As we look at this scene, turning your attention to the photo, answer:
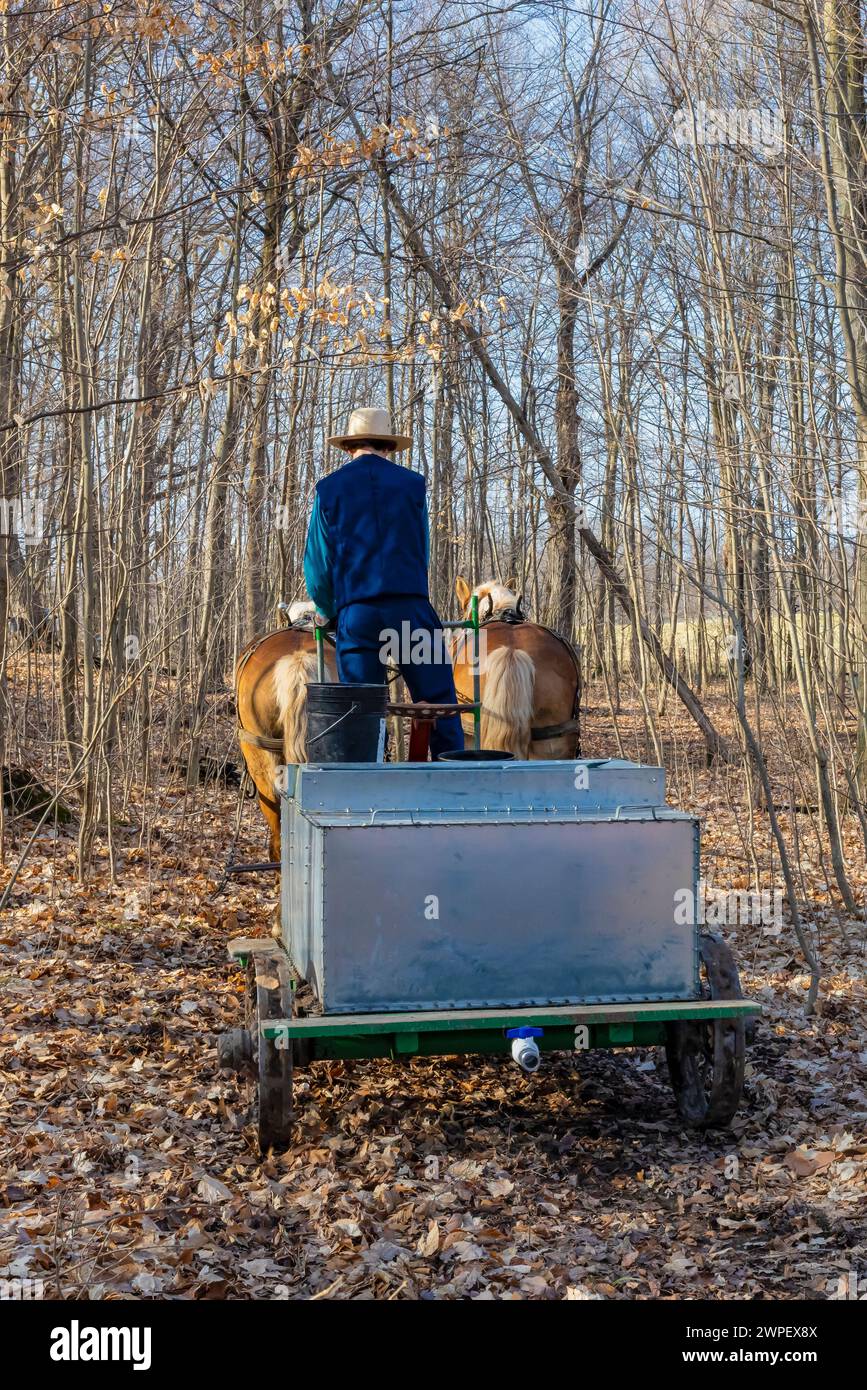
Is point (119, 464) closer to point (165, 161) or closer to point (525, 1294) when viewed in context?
point (165, 161)

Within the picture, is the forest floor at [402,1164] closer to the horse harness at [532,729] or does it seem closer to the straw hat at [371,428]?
the horse harness at [532,729]

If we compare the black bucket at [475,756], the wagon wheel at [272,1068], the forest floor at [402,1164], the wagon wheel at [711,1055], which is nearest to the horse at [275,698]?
the forest floor at [402,1164]

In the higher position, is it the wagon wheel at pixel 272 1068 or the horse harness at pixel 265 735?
the horse harness at pixel 265 735

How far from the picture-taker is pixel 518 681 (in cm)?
767

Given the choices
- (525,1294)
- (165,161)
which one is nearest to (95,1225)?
(525,1294)

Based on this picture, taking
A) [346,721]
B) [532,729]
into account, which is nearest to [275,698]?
[532,729]

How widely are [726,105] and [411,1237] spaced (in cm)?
A: 622

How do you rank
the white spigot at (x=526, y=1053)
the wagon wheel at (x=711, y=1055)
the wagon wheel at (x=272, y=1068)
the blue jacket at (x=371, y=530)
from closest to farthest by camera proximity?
the white spigot at (x=526, y=1053)
the wagon wheel at (x=272, y=1068)
the wagon wheel at (x=711, y=1055)
the blue jacket at (x=371, y=530)

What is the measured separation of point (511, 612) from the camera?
812 cm

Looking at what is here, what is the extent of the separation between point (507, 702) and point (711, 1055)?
3.51 meters

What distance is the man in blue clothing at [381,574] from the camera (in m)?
6.03

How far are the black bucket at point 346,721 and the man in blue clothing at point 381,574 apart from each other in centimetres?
67

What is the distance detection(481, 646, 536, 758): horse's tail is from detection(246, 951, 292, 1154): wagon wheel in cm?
353

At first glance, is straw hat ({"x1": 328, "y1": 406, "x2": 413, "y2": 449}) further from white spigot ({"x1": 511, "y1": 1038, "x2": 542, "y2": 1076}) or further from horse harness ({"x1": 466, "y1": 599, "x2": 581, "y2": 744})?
white spigot ({"x1": 511, "y1": 1038, "x2": 542, "y2": 1076})
